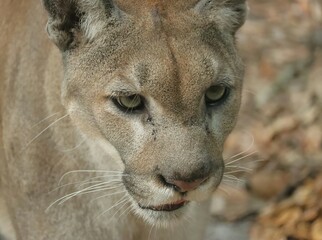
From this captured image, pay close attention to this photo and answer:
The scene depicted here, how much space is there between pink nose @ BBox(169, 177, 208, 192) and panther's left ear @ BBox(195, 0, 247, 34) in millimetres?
801

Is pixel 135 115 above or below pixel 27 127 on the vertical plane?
above

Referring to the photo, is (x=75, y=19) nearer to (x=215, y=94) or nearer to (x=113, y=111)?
(x=113, y=111)

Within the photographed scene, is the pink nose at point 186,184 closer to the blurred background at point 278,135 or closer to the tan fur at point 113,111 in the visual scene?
the tan fur at point 113,111

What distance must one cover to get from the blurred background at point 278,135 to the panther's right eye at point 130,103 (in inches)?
60.9

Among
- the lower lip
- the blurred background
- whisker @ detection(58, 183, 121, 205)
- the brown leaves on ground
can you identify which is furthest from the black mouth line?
the brown leaves on ground

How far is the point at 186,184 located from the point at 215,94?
0.47 m

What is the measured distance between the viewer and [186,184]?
399 centimetres

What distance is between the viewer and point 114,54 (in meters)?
4.23

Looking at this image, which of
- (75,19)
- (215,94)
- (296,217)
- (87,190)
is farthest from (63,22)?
(296,217)

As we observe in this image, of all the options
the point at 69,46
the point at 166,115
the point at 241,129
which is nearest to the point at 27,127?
the point at 69,46

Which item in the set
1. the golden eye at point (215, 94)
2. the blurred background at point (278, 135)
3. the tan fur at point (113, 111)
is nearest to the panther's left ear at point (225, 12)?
the tan fur at point (113, 111)

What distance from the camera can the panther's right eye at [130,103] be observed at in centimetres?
409

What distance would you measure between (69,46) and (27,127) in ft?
1.91

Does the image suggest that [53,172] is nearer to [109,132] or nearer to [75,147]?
[75,147]
